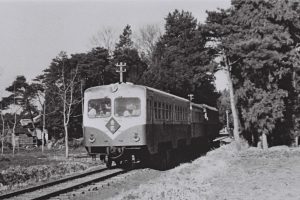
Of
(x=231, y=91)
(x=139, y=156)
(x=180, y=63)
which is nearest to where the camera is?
(x=139, y=156)

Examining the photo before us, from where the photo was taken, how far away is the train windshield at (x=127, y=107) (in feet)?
54.8

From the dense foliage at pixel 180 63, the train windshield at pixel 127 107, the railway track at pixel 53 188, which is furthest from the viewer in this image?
the dense foliage at pixel 180 63

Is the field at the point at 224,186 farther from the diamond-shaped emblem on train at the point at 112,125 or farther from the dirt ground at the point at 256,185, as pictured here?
the diamond-shaped emblem on train at the point at 112,125

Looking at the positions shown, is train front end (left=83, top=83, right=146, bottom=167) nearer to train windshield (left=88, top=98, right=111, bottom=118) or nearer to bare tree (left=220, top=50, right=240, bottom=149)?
train windshield (left=88, top=98, right=111, bottom=118)

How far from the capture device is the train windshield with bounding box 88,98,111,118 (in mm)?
17078

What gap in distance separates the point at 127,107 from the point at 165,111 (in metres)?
2.92

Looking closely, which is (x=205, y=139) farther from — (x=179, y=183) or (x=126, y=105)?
(x=179, y=183)

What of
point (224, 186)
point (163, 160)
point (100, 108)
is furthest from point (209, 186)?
point (163, 160)

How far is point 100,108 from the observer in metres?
17.2

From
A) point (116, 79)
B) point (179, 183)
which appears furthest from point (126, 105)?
point (116, 79)

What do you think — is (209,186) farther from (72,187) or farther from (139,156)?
(139,156)

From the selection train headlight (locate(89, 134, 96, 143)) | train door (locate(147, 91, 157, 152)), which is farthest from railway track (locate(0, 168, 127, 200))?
train door (locate(147, 91, 157, 152))

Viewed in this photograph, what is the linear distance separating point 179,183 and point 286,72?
63.8 feet

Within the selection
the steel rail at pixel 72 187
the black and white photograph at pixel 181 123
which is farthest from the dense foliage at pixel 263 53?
the steel rail at pixel 72 187
